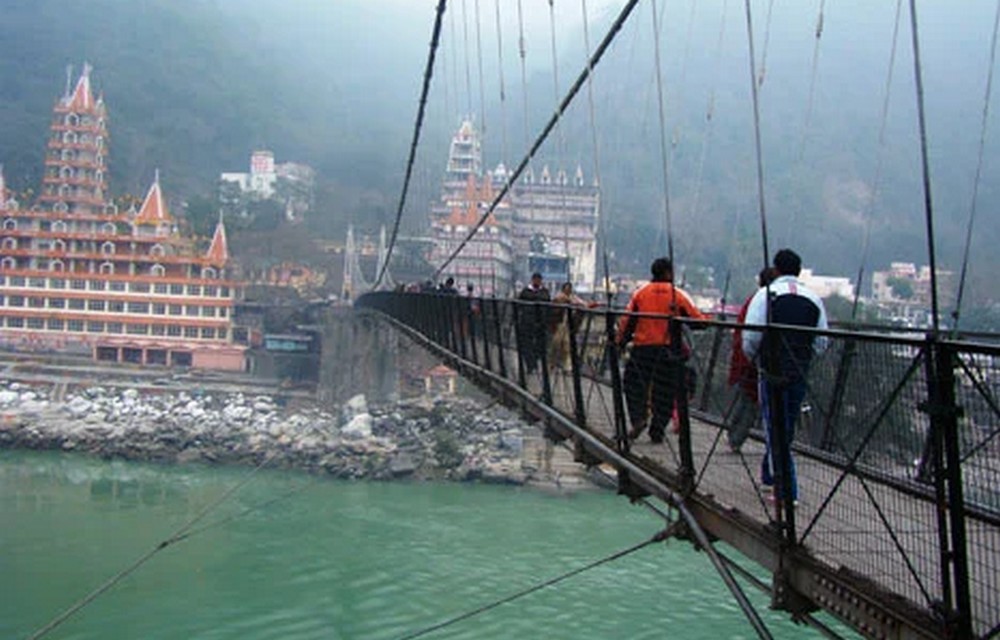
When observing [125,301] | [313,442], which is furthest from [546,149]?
[313,442]

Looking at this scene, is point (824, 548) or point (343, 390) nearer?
point (824, 548)

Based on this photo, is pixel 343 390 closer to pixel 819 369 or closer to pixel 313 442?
pixel 313 442

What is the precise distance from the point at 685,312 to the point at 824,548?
3.64 ft

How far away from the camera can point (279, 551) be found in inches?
445

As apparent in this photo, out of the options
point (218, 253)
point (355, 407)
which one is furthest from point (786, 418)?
point (218, 253)

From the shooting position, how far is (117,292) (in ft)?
81.5

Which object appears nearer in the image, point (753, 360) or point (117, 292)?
point (753, 360)

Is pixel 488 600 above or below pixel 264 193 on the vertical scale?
below

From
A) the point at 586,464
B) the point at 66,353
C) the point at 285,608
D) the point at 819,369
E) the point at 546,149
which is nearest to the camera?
the point at 819,369

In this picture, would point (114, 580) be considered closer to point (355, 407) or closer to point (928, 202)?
point (928, 202)

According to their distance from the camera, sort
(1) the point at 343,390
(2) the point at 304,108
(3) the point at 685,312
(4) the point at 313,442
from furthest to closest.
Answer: (2) the point at 304,108
(1) the point at 343,390
(4) the point at 313,442
(3) the point at 685,312

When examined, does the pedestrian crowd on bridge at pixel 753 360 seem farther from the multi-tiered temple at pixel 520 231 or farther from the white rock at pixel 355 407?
the white rock at pixel 355 407

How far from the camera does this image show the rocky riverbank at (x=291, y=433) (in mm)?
16438

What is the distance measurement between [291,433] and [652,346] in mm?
16980
